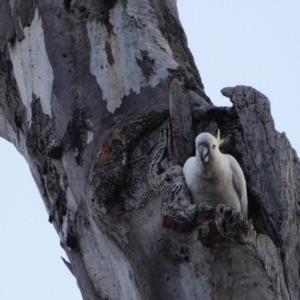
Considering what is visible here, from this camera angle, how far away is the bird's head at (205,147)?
312 centimetres

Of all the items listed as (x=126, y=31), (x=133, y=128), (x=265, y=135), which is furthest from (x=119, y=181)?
(x=126, y=31)

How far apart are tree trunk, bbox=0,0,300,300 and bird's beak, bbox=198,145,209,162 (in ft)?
0.30

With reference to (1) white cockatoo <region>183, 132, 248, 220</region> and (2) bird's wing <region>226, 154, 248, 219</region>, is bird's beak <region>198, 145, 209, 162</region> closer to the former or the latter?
(1) white cockatoo <region>183, 132, 248, 220</region>

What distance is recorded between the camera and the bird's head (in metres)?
3.12

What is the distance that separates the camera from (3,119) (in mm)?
4016

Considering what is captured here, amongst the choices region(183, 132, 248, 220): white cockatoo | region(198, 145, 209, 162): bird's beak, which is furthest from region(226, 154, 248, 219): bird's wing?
region(198, 145, 209, 162): bird's beak

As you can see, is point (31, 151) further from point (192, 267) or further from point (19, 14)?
point (192, 267)

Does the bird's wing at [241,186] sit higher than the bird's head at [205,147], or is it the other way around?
the bird's head at [205,147]

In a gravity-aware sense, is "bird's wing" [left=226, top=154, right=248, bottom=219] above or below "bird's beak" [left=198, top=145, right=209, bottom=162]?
below

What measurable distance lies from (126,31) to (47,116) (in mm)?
431

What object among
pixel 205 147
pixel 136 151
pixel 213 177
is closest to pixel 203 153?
pixel 205 147

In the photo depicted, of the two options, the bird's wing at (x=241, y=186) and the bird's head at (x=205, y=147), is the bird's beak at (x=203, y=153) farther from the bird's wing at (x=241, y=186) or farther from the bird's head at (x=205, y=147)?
the bird's wing at (x=241, y=186)

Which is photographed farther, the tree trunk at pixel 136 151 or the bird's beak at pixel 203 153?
the bird's beak at pixel 203 153

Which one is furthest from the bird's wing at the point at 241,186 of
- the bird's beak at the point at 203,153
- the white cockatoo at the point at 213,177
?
the bird's beak at the point at 203,153
